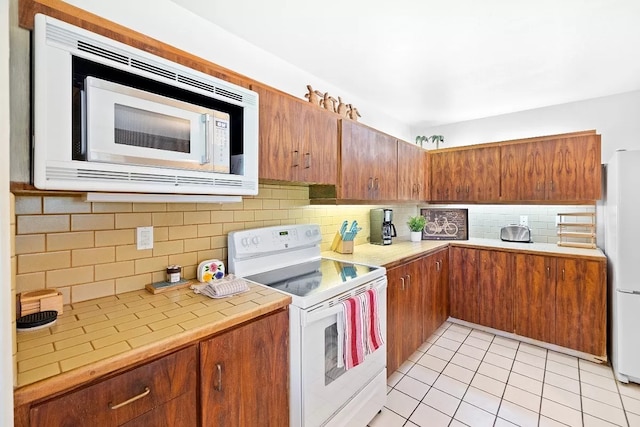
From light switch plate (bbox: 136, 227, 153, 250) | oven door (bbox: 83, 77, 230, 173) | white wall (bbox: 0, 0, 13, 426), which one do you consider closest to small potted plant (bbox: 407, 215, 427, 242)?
oven door (bbox: 83, 77, 230, 173)

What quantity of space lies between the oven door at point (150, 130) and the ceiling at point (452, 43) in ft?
2.80

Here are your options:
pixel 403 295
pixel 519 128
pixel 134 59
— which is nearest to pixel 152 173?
pixel 134 59

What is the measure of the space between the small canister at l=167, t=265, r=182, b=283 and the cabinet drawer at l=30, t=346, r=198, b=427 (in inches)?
24.2

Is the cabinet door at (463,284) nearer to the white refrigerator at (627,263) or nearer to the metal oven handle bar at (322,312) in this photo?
the white refrigerator at (627,263)

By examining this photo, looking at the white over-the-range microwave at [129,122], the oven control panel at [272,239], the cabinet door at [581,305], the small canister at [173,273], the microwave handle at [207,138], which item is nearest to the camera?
the white over-the-range microwave at [129,122]

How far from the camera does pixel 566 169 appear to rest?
9.35 feet

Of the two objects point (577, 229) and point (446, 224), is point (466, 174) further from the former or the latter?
point (577, 229)

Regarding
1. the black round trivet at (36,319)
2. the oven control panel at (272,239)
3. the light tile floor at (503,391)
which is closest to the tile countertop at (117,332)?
the black round trivet at (36,319)

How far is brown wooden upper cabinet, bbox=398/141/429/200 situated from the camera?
3.02 meters

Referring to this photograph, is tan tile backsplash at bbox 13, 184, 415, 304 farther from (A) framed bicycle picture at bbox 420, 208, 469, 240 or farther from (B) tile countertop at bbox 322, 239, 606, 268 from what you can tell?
(A) framed bicycle picture at bbox 420, 208, 469, 240

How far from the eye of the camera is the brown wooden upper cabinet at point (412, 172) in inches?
119

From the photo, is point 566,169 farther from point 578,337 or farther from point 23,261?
point 23,261

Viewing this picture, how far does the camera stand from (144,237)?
1521 mm

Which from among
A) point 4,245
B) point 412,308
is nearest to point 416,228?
point 412,308
